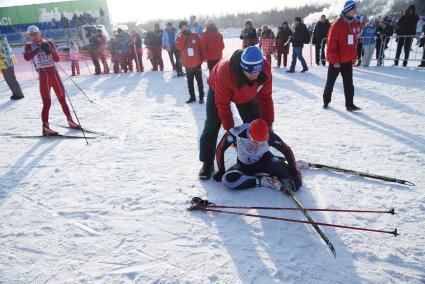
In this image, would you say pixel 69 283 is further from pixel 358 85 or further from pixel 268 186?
pixel 358 85

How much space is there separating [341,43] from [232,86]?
326 cm

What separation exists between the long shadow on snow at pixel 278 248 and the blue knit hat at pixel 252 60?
4.52 feet

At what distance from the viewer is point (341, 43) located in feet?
18.6

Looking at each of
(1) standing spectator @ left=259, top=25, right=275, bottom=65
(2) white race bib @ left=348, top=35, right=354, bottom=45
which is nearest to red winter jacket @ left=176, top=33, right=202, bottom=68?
(2) white race bib @ left=348, top=35, right=354, bottom=45

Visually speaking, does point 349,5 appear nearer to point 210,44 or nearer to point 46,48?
point 210,44

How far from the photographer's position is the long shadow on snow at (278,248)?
2.49 m

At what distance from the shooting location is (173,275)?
8.41 ft

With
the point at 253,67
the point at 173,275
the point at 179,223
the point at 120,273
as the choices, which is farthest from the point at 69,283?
the point at 253,67

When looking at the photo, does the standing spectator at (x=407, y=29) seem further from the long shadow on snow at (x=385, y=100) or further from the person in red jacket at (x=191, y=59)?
the person in red jacket at (x=191, y=59)

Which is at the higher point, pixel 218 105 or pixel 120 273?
pixel 218 105

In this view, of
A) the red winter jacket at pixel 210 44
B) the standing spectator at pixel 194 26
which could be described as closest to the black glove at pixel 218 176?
the red winter jacket at pixel 210 44

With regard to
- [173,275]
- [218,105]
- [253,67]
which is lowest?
[173,275]

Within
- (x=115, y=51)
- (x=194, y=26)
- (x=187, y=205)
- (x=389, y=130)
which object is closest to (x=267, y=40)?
(x=194, y=26)

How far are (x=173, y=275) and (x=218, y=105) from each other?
5.88 ft
